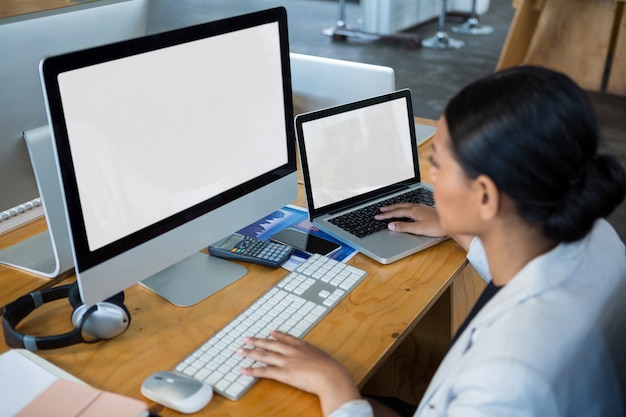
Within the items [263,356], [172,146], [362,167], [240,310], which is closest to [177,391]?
[263,356]

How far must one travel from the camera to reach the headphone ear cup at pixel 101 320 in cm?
110

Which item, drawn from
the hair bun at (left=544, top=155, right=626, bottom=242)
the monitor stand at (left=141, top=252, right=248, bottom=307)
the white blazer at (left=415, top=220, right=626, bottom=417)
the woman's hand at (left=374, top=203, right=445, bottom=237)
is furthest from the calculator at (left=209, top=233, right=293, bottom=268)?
the hair bun at (left=544, top=155, right=626, bottom=242)

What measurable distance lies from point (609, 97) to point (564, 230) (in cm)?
406

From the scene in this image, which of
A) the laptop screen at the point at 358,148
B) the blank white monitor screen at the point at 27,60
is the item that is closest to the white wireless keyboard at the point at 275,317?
the laptop screen at the point at 358,148

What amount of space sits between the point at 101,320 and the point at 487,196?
0.67 meters

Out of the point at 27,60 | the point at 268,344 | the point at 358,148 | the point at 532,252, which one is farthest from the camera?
the point at 358,148

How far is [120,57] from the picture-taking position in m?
1.02

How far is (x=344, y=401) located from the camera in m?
0.94

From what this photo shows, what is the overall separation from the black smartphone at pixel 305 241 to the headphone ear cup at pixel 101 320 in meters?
0.40

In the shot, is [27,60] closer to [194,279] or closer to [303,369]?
[194,279]

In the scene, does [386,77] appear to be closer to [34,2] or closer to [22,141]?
[22,141]

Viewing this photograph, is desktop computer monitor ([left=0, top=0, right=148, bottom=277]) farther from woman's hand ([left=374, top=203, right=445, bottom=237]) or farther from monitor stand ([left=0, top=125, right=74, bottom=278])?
woman's hand ([left=374, top=203, right=445, bottom=237])

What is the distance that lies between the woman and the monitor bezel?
0.40 metres

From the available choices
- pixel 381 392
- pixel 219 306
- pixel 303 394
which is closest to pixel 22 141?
pixel 219 306
